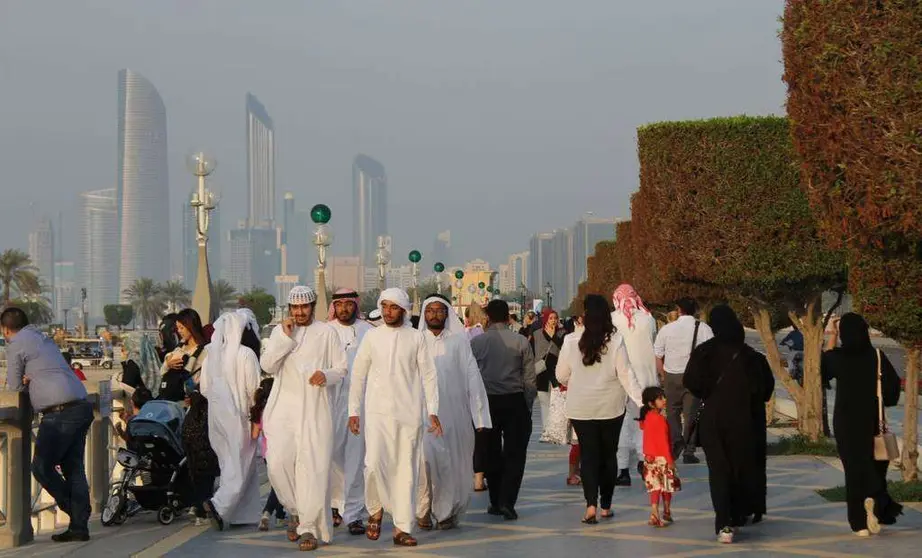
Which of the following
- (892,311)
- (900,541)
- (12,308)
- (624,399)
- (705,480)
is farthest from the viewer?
(705,480)

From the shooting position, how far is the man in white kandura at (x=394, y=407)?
11266mm

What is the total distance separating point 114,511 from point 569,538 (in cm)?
394

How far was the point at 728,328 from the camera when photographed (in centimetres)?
1150

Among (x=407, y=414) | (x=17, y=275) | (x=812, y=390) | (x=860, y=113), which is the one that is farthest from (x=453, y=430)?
(x=17, y=275)

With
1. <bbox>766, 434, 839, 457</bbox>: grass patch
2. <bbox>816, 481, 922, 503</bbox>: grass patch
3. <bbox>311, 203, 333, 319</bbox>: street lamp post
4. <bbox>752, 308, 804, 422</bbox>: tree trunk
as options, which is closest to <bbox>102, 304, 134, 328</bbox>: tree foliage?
<bbox>311, 203, 333, 319</bbox>: street lamp post

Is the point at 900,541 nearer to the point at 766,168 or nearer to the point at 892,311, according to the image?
the point at 892,311

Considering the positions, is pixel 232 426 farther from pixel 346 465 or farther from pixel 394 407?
pixel 394 407

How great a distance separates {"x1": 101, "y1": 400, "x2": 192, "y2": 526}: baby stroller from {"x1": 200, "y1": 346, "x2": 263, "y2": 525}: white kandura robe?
0.48 meters

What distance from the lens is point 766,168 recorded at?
21.2 m

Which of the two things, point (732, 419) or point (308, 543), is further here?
point (732, 419)

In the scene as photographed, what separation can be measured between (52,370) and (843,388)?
6158 millimetres

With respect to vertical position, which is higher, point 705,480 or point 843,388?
point 843,388

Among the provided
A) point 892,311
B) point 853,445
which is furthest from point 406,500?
point 892,311

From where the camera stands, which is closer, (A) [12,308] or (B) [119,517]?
(A) [12,308]
